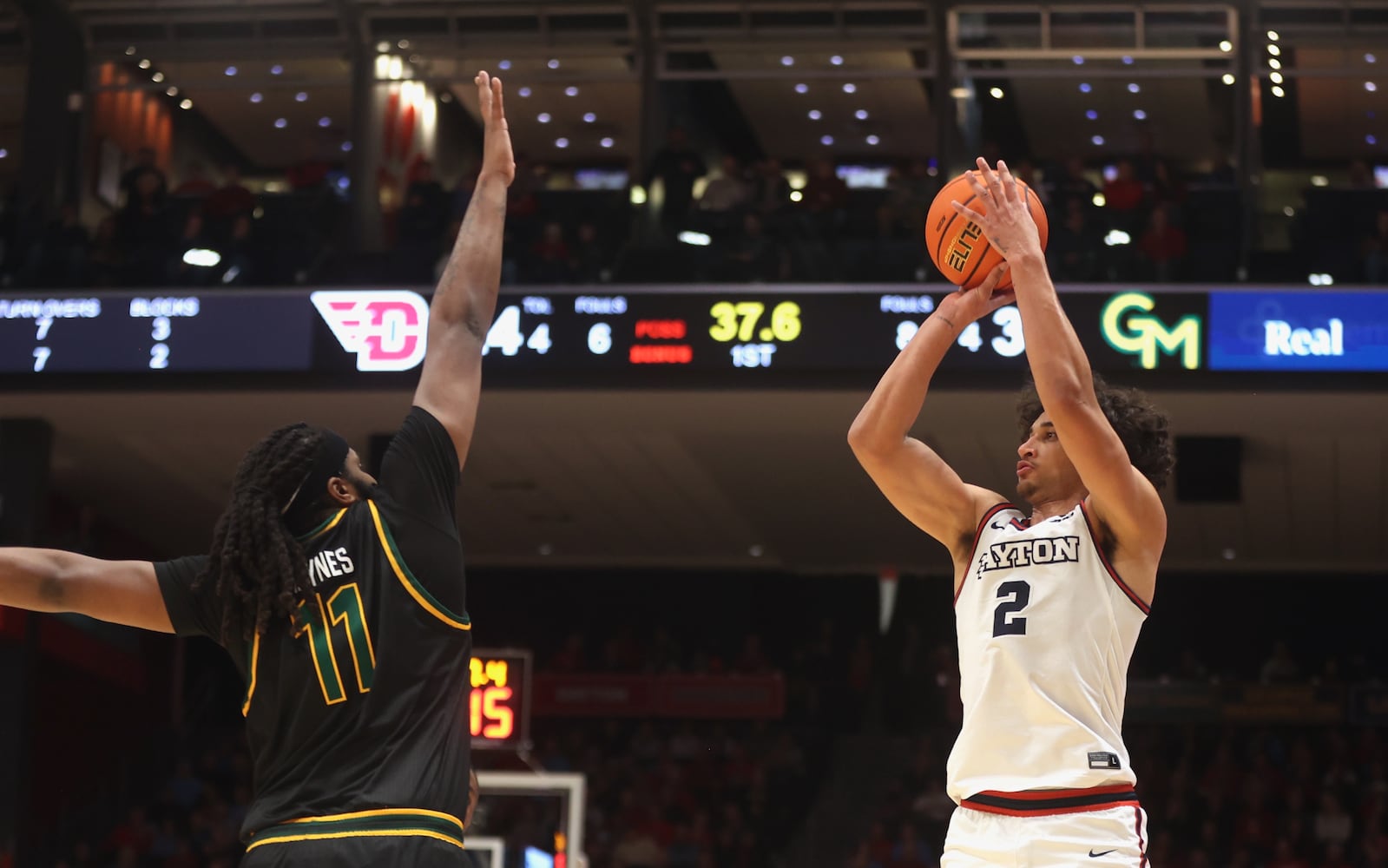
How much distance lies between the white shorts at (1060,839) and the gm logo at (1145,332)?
8.79 meters

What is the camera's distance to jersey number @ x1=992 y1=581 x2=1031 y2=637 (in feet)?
13.0

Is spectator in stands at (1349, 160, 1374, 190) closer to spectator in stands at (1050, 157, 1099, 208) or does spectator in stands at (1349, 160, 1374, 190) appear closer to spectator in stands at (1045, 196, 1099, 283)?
spectator in stands at (1050, 157, 1099, 208)

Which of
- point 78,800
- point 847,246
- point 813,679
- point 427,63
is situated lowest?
point 78,800

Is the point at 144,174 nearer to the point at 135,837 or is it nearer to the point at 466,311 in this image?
the point at 135,837

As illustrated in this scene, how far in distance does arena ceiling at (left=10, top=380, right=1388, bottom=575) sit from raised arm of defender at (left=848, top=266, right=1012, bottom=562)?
8.74 m

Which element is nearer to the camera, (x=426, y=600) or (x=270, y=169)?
(x=426, y=600)

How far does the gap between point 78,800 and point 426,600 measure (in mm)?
17416

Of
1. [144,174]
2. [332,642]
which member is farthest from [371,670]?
[144,174]

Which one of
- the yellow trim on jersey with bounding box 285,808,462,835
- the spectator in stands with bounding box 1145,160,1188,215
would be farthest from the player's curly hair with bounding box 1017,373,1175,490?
the spectator in stands with bounding box 1145,160,1188,215

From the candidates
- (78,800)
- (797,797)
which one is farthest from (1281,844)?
(78,800)

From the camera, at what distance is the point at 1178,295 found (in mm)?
12391

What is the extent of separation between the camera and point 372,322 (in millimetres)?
13281

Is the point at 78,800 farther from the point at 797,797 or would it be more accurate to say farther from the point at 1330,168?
the point at 1330,168

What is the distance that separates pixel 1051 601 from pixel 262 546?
1704 mm
